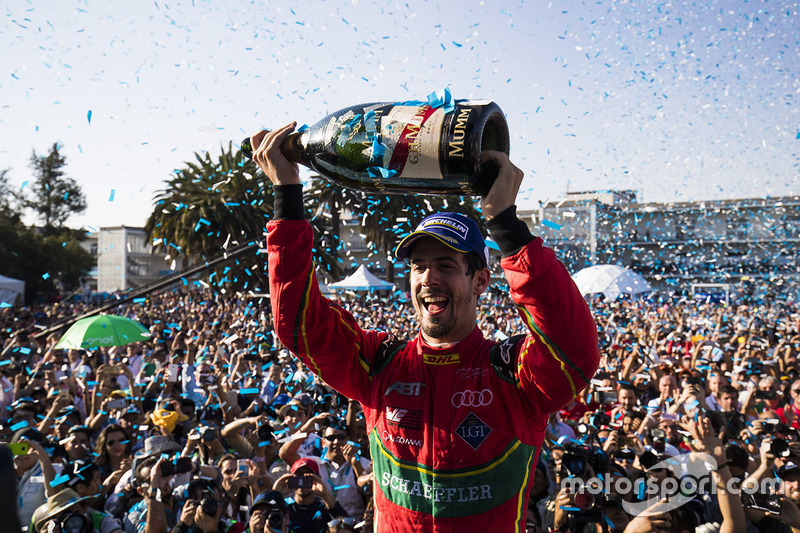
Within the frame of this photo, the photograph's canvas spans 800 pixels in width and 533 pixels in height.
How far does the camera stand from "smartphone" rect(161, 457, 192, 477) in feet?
17.3

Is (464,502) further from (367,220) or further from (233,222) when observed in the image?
(367,220)

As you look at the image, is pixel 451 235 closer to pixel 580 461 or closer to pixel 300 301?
pixel 300 301

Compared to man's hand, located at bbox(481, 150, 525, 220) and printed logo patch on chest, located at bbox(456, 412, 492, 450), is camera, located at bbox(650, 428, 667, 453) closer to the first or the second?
printed logo patch on chest, located at bbox(456, 412, 492, 450)

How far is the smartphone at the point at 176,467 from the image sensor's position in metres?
5.28

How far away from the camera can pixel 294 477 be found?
213 inches

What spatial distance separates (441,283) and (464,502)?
788 mm

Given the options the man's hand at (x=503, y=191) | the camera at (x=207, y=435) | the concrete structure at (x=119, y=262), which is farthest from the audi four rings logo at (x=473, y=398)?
Answer: the concrete structure at (x=119, y=262)

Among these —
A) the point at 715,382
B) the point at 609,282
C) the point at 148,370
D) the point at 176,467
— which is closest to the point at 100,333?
the point at 148,370

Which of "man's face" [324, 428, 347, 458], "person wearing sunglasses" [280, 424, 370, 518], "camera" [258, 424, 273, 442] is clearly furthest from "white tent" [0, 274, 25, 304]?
"man's face" [324, 428, 347, 458]

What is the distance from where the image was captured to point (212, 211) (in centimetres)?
3547

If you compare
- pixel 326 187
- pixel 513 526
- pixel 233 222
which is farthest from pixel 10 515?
pixel 326 187

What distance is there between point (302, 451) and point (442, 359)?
195 inches

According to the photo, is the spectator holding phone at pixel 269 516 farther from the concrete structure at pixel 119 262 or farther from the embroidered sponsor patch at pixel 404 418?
the concrete structure at pixel 119 262

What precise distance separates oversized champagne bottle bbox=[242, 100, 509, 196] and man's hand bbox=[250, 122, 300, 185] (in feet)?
0.14
